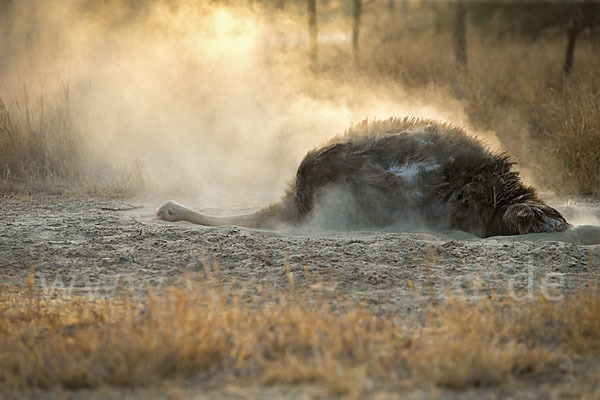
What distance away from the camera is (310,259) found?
4828 millimetres

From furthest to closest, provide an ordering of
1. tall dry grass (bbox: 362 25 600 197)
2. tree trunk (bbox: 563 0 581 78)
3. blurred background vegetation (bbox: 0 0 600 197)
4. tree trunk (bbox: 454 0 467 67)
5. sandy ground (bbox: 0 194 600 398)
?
tree trunk (bbox: 563 0 581 78) → tree trunk (bbox: 454 0 467 67) → blurred background vegetation (bbox: 0 0 600 197) → tall dry grass (bbox: 362 25 600 197) → sandy ground (bbox: 0 194 600 398)

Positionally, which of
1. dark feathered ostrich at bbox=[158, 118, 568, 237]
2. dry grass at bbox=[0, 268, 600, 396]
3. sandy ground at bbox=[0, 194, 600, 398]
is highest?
dark feathered ostrich at bbox=[158, 118, 568, 237]

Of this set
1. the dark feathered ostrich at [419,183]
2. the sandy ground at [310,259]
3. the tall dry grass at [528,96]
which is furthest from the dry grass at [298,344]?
the tall dry grass at [528,96]

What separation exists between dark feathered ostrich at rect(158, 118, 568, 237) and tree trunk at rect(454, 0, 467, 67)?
26.2 ft

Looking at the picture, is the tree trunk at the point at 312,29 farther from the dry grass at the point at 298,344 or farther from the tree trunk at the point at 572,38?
the dry grass at the point at 298,344

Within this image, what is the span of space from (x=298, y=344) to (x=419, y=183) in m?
2.63

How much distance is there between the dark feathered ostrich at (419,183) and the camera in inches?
217

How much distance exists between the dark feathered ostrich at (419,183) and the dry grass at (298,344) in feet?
5.67

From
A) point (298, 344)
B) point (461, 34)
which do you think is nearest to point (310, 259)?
point (298, 344)

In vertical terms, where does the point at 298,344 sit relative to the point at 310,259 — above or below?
below

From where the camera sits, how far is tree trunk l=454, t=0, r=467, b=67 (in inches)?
535

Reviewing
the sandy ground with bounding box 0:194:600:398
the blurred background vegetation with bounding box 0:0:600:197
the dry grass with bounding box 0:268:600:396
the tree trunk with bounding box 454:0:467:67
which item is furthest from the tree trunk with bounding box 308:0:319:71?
the dry grass with bounding box 0:268:600:396

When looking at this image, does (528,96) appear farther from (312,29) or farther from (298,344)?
(298,344)

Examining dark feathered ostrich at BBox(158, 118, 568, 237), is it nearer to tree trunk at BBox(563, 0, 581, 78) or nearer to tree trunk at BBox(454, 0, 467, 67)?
tree trunk at BBox(454, 0, 467, 67)
